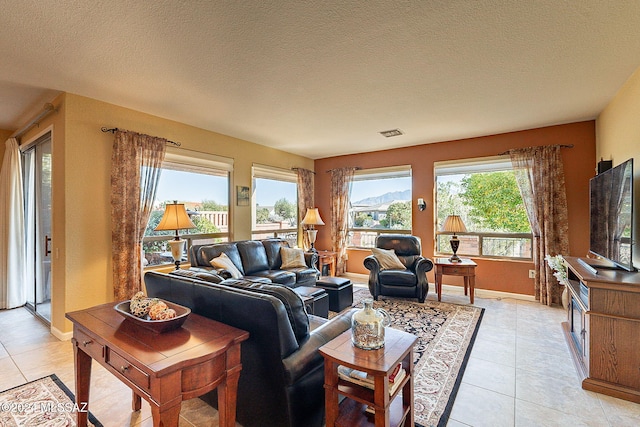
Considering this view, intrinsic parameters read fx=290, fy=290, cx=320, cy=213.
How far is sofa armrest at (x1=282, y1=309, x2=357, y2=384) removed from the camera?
148cm

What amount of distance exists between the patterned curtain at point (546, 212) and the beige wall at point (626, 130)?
1.96 ft

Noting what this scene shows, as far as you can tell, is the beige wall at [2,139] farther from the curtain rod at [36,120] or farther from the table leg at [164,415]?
the table leg at [164,415]

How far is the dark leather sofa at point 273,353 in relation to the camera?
1501 millimetres

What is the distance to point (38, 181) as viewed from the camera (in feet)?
13.0

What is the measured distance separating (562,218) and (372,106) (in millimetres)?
3238

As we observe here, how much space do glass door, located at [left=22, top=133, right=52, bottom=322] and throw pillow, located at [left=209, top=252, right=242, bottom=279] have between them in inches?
84.5

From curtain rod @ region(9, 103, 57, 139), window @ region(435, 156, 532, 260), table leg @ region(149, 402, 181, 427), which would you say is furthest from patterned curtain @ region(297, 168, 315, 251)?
table leg @ region(149, 402, 181, 427)

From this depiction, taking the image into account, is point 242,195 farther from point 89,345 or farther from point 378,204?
point 89,345

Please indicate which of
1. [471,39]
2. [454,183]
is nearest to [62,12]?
[471,39]

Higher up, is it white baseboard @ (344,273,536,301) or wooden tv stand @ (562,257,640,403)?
wooden tv stand @ (562,257,640,403)

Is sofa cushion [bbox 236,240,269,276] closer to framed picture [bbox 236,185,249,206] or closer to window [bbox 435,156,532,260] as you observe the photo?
framed picture [bbox 236,185,249,206]

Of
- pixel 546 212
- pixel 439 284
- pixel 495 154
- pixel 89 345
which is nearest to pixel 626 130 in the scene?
pixel 546 212

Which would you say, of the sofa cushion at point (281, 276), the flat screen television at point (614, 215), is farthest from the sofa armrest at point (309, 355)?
the flat screen television at point (614, 215)

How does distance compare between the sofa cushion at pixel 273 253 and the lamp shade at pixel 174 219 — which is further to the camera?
the sofa cushion at pixel 273 253
